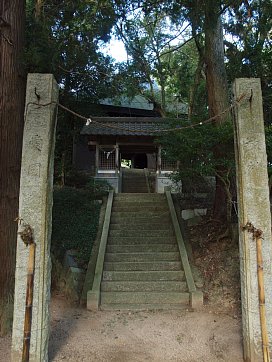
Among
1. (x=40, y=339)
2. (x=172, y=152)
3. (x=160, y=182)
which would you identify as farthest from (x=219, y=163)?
(x=160, y=182)

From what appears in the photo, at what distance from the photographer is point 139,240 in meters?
7.94

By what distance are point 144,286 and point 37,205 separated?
3490mm

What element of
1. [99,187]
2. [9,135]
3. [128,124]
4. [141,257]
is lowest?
[141,257]

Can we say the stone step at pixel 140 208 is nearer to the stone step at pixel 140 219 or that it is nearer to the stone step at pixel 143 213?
the stone step at pixel 143 213

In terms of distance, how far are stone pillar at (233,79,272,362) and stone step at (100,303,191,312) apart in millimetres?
2077

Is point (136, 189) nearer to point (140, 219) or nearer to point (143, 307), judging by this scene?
point (140, 219)

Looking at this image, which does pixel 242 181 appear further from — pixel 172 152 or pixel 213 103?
pixel 213 103

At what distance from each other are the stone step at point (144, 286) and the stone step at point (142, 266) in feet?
1.65

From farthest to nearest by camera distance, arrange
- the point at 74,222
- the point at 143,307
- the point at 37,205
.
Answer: the point at 74,222
the point at 143,307
the point at 37,205

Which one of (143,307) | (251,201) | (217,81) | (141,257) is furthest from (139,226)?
(251,201)

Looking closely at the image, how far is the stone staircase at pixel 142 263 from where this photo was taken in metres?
6.08

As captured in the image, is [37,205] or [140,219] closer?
[37,205]

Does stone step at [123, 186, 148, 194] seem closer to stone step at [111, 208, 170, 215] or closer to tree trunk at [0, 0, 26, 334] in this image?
stone step at [111, 208, 170, 215]

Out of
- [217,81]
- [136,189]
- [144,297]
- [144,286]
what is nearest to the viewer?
[144,297]
